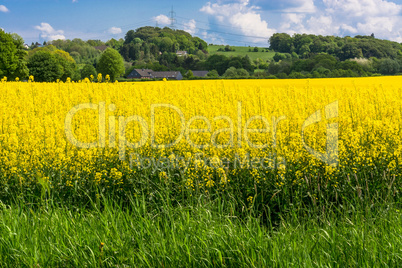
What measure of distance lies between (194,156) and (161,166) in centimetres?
54

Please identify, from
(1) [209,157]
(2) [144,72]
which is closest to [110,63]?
(2) [144,72]

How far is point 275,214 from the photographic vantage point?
518 cm

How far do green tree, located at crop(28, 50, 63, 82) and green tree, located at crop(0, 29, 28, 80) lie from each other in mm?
1259

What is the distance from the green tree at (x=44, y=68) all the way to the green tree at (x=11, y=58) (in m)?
1.26

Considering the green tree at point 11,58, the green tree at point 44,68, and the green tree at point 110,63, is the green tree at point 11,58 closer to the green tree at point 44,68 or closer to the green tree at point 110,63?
the green tree at point 44,68

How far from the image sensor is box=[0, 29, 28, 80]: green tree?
41750mm

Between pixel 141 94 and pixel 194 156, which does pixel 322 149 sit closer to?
pixel 194 156

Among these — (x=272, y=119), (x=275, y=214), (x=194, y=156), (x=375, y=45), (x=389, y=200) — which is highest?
(x=375, y=45)

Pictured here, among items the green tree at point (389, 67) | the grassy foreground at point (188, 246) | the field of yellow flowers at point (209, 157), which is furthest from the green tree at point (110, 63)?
the grassy foreground at point (188, 246)

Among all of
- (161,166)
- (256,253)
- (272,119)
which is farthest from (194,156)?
(256,253)

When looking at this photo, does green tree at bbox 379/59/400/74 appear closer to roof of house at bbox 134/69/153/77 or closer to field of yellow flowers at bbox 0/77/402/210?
field of yellow flowers at bbox 0/77/402/210

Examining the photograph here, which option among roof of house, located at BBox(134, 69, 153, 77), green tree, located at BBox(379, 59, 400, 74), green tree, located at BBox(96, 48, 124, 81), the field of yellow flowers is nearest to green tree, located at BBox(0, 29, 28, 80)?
green tree, located at BBox(96, 48, 124, 81)

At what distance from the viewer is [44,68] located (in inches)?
1828

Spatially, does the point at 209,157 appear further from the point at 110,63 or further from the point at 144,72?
the point at 144,72
